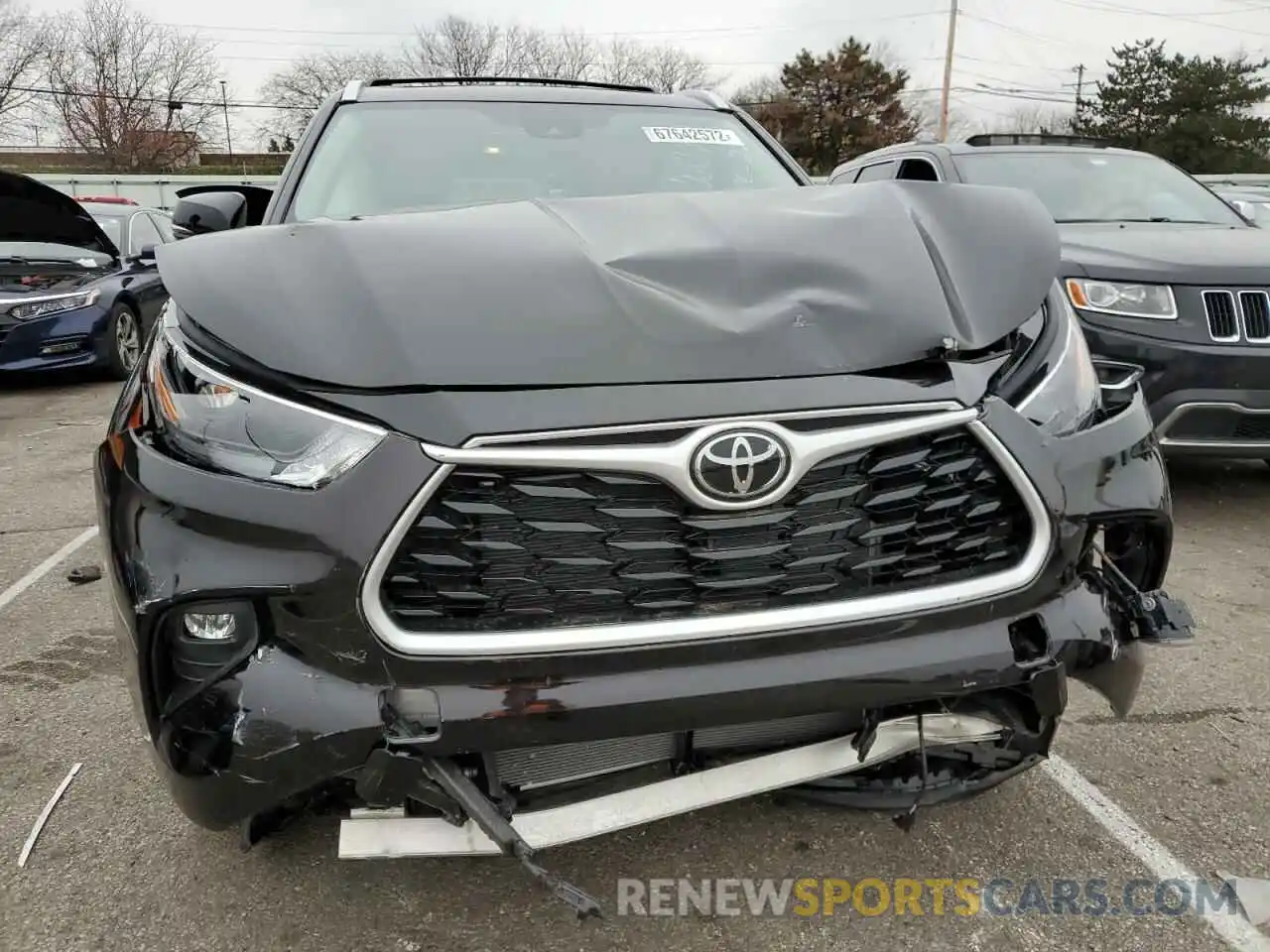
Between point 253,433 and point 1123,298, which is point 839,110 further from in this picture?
point 253,433

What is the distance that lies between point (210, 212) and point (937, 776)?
96.5 inches

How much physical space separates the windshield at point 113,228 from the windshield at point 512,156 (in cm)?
737

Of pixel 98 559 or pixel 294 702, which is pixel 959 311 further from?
pixel 98 559

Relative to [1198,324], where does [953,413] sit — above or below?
above

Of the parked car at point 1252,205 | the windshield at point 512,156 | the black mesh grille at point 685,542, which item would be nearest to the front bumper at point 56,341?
the windshield at point 512,156

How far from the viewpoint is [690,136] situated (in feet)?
10.5

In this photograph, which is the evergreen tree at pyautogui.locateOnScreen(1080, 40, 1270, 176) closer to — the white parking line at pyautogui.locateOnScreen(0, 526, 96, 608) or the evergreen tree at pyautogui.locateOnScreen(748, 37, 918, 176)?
the evergreen tree at pyautogui.locateOnScreen(748, 37, 918, 176)

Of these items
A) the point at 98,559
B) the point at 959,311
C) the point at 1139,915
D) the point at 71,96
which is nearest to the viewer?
the point at 959,311

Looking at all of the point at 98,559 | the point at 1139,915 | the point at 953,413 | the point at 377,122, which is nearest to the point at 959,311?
the point at 953,413

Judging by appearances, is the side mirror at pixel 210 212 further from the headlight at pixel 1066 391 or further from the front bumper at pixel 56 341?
the front bumper at pixel 56 341

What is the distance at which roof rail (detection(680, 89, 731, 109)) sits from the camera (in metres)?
3.57

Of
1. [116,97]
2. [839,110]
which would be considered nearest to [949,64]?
[839,110]

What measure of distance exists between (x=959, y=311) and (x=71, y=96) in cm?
4667

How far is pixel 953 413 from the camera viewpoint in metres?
1.57
